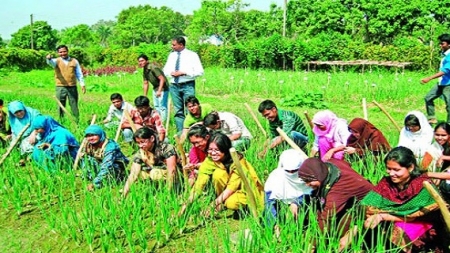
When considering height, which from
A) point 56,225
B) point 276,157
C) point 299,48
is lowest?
point 56,225

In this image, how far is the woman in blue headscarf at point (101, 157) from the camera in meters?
4.40

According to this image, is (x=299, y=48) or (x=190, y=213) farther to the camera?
(x=299, y=48)

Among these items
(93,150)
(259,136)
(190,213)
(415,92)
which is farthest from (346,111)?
(190,213)

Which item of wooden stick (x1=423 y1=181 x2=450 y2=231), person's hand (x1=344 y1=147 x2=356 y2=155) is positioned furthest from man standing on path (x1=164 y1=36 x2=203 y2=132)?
wooden stick (x1=423 y1=181 x2=450 y2=231)

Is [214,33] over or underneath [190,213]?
over

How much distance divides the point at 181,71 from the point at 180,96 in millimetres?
381

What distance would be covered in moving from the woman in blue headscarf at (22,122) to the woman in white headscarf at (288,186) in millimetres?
3015

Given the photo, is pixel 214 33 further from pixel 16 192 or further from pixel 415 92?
pixel 16 192

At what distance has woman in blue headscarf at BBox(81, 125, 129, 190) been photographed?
4.40m

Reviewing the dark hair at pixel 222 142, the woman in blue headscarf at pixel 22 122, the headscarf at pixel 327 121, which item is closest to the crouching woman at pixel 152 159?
the dark hair at pixel 222 142

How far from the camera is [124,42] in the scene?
52.5m

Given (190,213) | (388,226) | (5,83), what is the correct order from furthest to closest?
1. (5,83)
2. (190,213)
3. (388,226)

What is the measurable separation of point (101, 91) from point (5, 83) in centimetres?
539

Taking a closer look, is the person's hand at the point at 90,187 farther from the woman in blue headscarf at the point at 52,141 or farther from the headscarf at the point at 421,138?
the headscarf at the point at 421,138
